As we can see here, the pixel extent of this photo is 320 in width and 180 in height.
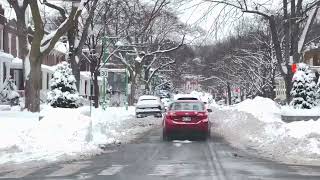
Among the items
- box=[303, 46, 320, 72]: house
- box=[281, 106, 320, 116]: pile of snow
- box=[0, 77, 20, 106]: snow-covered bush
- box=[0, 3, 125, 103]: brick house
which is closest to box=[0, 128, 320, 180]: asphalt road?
box=[281, 106, 320, 116]: pile of snow

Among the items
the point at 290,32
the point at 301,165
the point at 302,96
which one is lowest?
the point at 301,165

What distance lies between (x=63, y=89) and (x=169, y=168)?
14.3 meters

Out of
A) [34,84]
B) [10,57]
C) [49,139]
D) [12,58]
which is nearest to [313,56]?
[12,58]

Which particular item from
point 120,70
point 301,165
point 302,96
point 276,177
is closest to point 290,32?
point 302,96

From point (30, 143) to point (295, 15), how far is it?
2068 cm

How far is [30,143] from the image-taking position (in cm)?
1614

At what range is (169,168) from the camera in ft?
42.2

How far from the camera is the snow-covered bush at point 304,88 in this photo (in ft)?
97.3

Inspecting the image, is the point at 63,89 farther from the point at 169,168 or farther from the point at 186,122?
the point at 169,168

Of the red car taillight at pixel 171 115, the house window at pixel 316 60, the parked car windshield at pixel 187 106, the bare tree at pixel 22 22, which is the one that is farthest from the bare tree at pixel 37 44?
the house window at pixel 316 60

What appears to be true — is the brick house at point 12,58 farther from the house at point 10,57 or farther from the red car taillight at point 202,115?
the red car taillight at point 202,115

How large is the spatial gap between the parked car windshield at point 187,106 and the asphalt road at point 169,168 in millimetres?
4443

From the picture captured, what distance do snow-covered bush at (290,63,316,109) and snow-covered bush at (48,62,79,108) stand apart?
11440 millimetres

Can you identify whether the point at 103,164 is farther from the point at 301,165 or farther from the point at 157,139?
the point at 157,139
